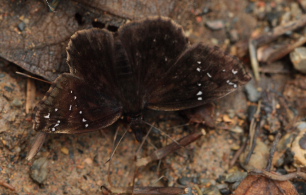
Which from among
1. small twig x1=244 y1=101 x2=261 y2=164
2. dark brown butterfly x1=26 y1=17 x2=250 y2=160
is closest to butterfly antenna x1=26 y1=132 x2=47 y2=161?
dark brown butterfly x1=26 y1=17 x2=250 y2=160

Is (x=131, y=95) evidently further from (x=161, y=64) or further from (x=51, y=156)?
(x=51, y=156)

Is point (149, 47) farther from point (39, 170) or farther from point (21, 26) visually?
point (39, 170)

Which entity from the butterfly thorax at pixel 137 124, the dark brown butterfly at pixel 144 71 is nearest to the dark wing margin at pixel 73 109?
the dark brown butterfly at pixel 144 71

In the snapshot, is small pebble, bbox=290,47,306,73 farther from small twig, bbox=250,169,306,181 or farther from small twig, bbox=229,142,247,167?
small twig, bbox=250,169,306,181

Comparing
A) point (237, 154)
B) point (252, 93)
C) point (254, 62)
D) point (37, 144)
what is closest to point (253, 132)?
point (237, 154)

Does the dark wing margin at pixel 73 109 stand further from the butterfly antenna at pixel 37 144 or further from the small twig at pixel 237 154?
the small twig at pixel 237 154
